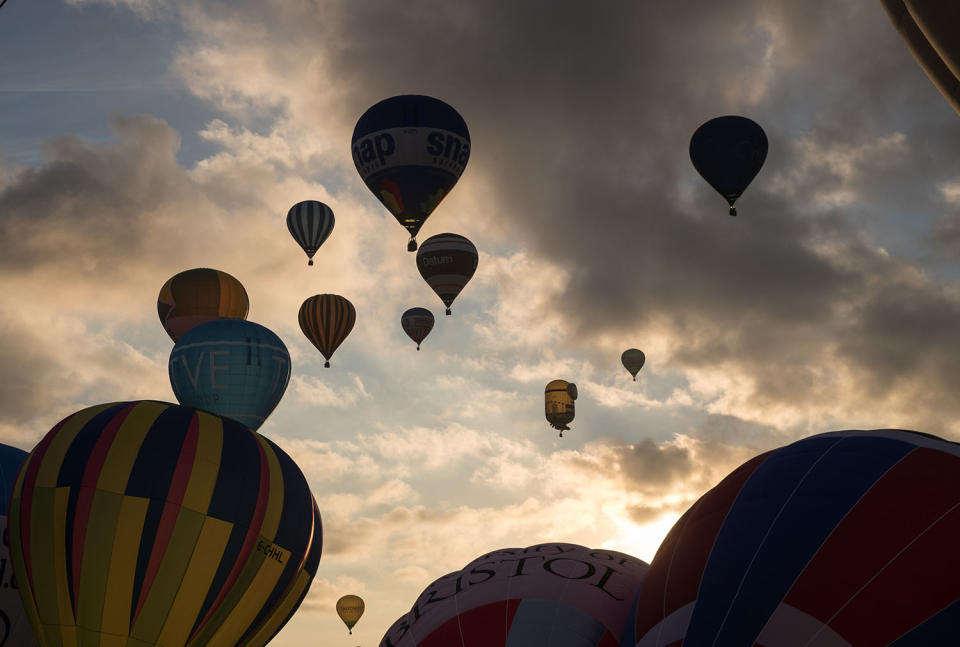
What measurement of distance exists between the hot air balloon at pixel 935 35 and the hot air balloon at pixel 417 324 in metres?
41.2

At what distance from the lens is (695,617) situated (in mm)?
7492

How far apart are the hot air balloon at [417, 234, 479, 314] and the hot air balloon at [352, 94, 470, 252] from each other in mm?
7949

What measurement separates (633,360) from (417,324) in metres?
14.2

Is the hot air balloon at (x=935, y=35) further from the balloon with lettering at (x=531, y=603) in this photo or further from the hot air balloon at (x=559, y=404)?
the hot air balloon at (x=559, y=404)

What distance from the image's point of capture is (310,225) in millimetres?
39219

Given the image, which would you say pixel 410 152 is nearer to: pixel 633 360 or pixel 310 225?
pixel 310 225

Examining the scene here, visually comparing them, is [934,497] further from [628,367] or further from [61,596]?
[628,367]

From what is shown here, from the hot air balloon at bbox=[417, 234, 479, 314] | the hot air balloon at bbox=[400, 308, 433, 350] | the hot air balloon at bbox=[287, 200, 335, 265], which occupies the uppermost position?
the hot air balloon at bbox=[400, 308, 433, 350]

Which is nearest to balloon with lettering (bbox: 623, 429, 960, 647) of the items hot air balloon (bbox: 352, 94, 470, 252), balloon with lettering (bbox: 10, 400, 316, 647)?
balloon with lettering (bbox: 10, 400, 316, 647)

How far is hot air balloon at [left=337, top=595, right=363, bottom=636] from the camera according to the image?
55.2m

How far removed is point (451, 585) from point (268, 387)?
1737 centimetres

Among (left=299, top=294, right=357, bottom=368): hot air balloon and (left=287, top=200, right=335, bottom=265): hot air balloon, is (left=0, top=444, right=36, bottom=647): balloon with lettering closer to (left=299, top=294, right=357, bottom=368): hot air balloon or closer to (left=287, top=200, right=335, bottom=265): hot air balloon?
(left=287, top=200, right=335, bottom=265): hot air balloon

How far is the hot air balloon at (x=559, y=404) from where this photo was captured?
5494 centimetres

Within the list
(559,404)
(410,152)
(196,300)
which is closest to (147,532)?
(410,152)
